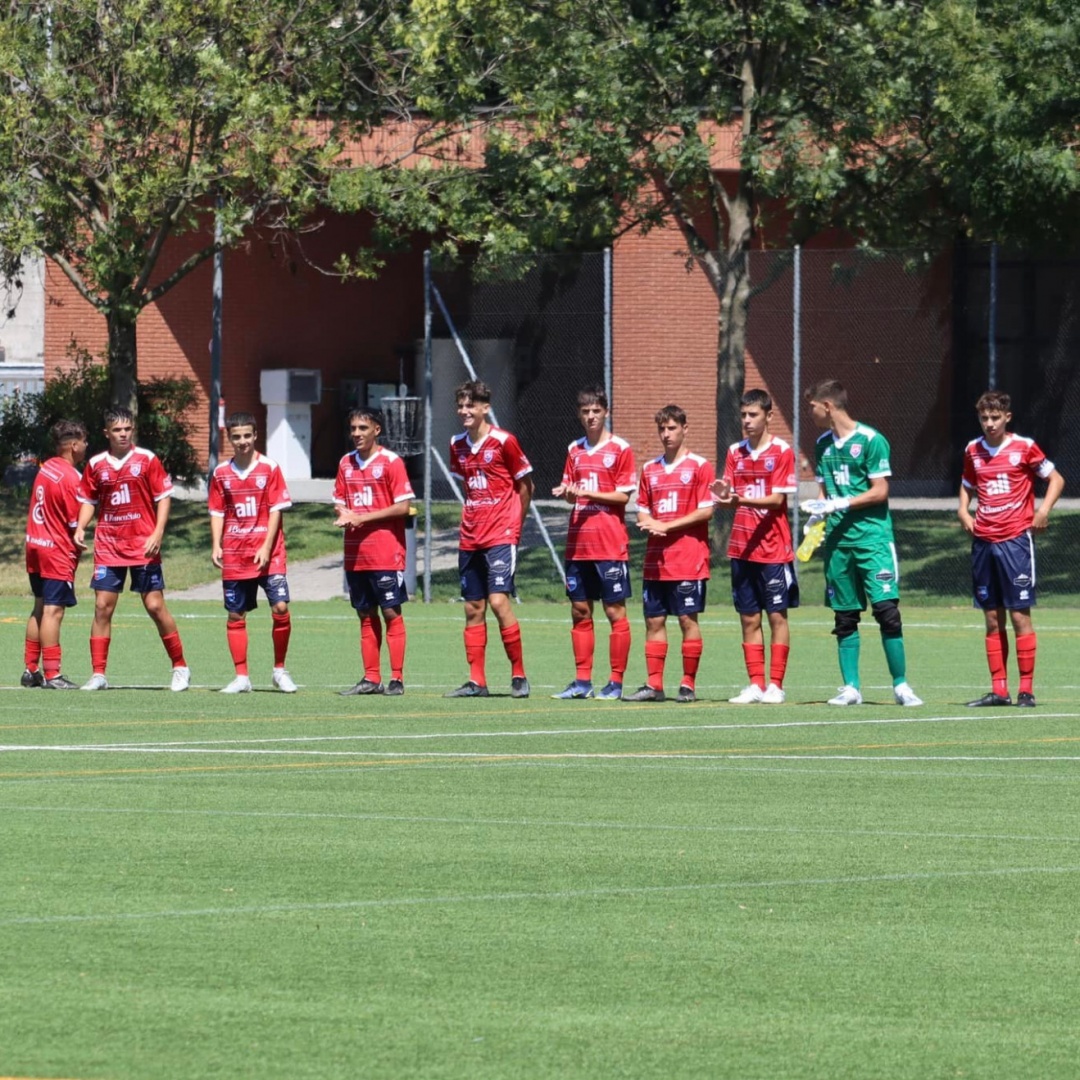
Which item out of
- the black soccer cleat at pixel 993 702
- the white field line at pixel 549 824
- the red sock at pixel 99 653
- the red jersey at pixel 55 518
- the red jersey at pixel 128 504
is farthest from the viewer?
the red jersey at pixel 55 518

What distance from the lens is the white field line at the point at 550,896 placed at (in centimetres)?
717

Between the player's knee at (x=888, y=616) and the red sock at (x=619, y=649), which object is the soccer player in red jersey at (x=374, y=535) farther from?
the player's knee at (x=888, y=616)

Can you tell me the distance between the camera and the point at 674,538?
15430 millimetres

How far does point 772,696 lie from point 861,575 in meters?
1.11

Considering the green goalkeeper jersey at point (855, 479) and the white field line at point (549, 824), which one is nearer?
the white field line at point (549, 824)

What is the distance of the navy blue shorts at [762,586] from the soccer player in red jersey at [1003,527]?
1.25 meters

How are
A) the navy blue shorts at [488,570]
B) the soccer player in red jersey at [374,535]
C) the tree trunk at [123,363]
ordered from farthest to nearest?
the tree trunk at [123,363]
the soccer player in red jersey at [374,535]
the navy blue shorts at [488,570]

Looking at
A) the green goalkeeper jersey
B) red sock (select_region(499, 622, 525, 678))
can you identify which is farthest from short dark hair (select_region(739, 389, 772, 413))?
red sock (select_region(499, 622, 525, 678))

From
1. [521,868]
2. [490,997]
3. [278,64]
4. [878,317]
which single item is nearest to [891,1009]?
[490,997]

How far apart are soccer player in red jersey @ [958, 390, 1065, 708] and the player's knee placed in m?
0.63

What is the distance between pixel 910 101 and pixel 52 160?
11.8 meters

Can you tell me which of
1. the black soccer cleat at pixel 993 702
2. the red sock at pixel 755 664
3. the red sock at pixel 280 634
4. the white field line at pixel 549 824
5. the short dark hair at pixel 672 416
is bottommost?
the black soccer cleat at pixel 993 702

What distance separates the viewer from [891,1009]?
605 centimetres

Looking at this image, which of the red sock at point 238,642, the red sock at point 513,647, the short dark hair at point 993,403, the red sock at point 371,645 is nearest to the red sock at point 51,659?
the red sock at point 238,642
